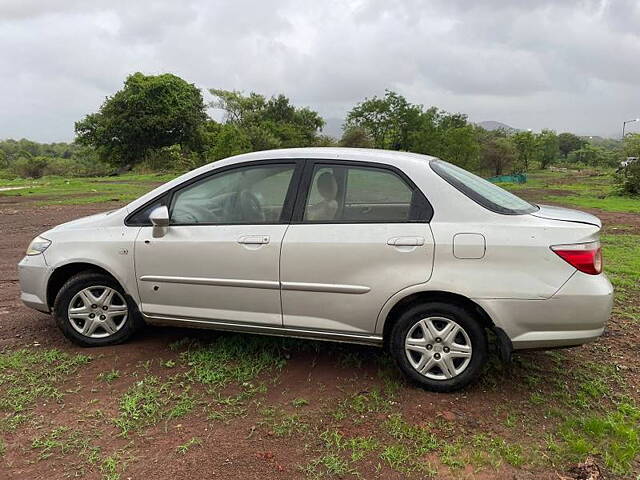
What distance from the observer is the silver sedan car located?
3.11m

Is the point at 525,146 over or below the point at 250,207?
over

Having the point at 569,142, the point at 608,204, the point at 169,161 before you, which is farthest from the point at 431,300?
the point at 569,142

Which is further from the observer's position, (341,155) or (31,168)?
(31,168)

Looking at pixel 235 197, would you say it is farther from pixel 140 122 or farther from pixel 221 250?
pixel 140 122

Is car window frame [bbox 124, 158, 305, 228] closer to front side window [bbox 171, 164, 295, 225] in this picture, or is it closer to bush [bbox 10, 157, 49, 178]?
front side window [bbox 171, 164, 295, 225]

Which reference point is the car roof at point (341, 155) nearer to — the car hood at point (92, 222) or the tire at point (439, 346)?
the tire at point (439, 346)

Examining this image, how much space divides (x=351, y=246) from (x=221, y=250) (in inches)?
38.6

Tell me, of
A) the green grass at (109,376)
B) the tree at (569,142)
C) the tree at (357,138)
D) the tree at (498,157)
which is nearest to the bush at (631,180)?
the green grass at (109,376)

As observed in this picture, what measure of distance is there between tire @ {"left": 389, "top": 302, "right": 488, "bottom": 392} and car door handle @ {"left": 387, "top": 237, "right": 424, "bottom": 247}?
418mm

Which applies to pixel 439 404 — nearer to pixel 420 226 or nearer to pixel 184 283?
pixel 420 226

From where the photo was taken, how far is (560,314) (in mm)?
3062

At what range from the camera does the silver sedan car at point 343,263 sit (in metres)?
3.11

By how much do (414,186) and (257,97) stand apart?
196 feet

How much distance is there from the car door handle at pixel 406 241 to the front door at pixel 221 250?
0.79 meters
